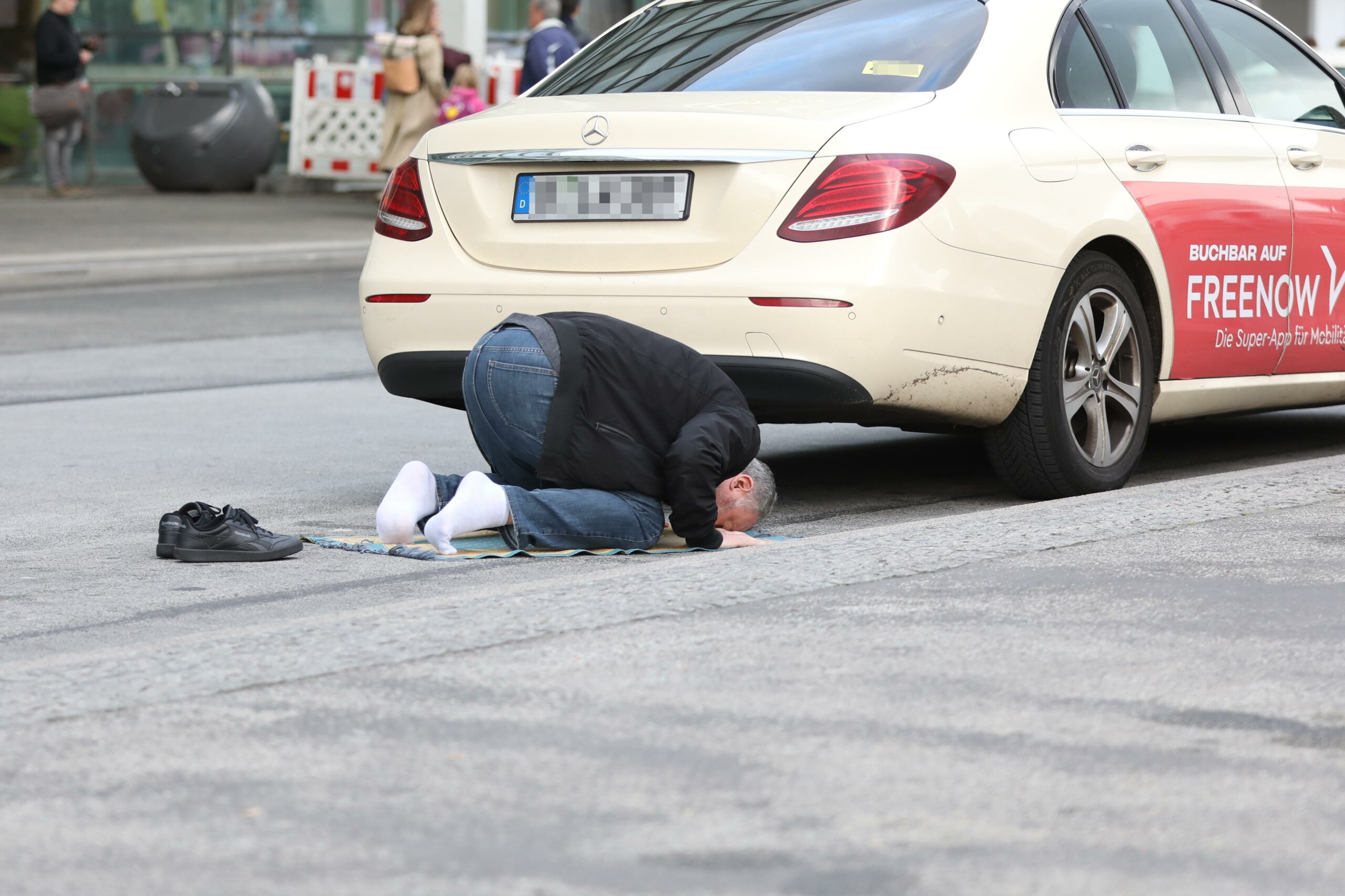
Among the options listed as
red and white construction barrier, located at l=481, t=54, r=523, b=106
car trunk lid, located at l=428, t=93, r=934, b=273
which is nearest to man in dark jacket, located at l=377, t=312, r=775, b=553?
car trunk lid, located at l=428, t=93, r=934, b=273

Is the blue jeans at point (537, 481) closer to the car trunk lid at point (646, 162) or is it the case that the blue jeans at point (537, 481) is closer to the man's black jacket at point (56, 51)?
the car trunk lid at point (646, 162)

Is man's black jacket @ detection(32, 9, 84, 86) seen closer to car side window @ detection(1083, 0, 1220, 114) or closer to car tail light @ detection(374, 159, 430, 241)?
car tail light @ detection(374, 159, 430, 241)

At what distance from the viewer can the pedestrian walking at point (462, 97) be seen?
18.4 m

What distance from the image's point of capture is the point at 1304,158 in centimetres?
655

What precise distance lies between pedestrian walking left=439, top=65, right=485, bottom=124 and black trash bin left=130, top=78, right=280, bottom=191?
3840 millimetres

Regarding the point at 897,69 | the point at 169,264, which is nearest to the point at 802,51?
the point at 897,69

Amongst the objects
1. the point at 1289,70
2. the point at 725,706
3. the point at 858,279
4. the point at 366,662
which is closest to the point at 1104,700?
the point at 725,706

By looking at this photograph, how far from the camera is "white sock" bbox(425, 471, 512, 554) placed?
5.02 m

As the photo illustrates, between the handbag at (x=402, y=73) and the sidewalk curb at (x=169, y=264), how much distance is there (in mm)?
2531

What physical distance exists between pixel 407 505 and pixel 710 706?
1.78m

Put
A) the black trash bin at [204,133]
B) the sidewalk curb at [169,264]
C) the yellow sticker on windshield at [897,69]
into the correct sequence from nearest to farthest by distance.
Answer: the yellow sticker on windshield at [897,69]
the sidewalk curb at [169,264]
the black trash bin at [204,133]

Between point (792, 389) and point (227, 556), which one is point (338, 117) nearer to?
point (792, 389)

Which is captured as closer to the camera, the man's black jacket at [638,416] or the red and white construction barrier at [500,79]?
the man's black jacket at [638,416]

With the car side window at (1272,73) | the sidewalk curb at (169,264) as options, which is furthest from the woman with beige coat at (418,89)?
the car side window at (1272,73)
